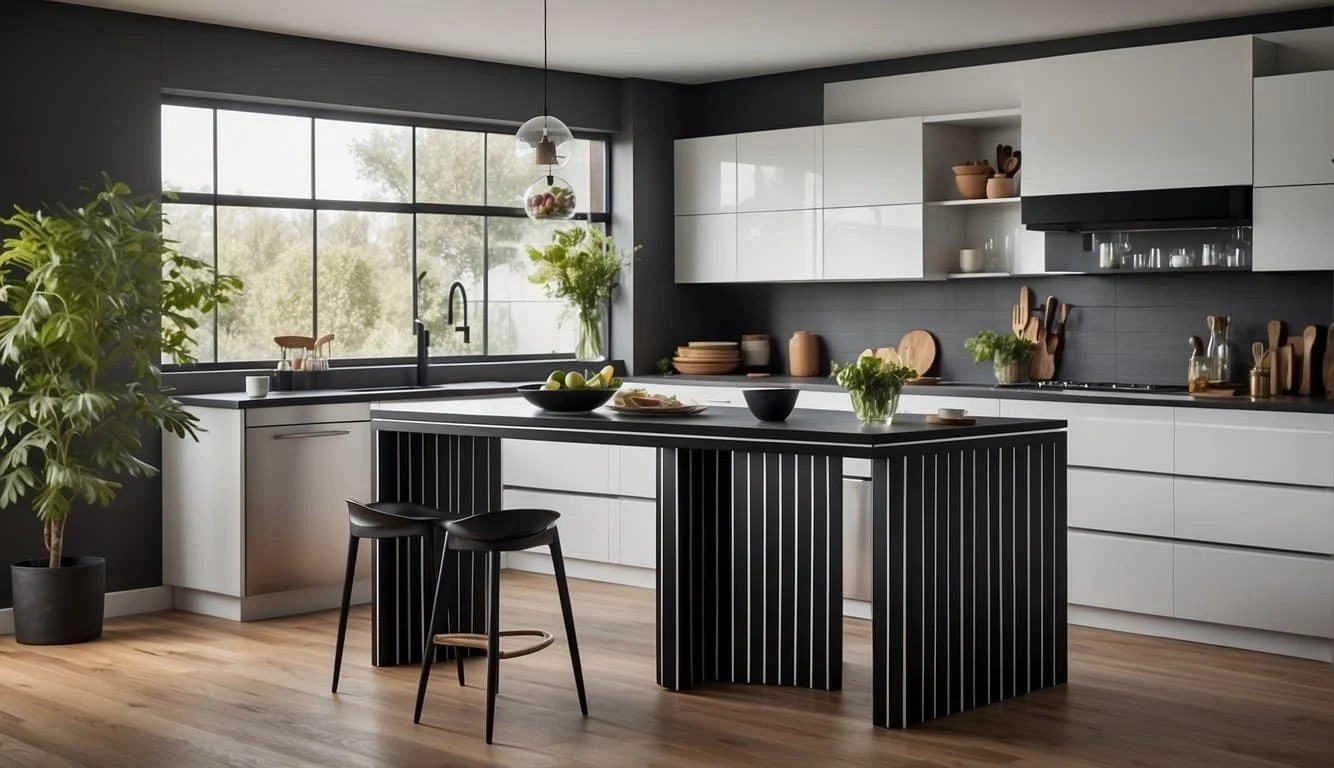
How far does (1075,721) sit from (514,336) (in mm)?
4235

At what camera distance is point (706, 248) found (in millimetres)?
8125

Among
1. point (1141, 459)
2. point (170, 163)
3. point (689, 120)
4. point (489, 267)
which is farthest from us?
point (689, 120)

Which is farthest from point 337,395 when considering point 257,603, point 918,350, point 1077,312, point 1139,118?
point 1139,118

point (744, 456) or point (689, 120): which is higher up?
point (689, 120)

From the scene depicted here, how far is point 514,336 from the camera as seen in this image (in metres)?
8.11

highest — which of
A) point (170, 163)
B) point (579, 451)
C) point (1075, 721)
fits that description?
point (170, 163)

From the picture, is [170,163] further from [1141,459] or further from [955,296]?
[1141,459]

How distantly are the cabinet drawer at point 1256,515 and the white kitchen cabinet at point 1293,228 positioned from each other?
0.95 metres

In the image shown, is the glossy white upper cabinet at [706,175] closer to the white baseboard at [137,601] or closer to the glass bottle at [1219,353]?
the glass bottle at [1219,353]

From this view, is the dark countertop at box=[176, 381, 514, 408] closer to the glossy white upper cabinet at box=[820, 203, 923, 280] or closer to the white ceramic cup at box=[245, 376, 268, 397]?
the white ceramic cup at box=[245, 376, 268, 397]

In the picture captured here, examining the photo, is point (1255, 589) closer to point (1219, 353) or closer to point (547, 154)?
point (1219, 353)

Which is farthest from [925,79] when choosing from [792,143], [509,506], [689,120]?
[509,506]

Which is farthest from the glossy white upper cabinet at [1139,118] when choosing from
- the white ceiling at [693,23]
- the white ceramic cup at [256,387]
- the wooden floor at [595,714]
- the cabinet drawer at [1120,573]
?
the white ceramic cup at [256,387]

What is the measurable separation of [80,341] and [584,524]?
8.49 ft
